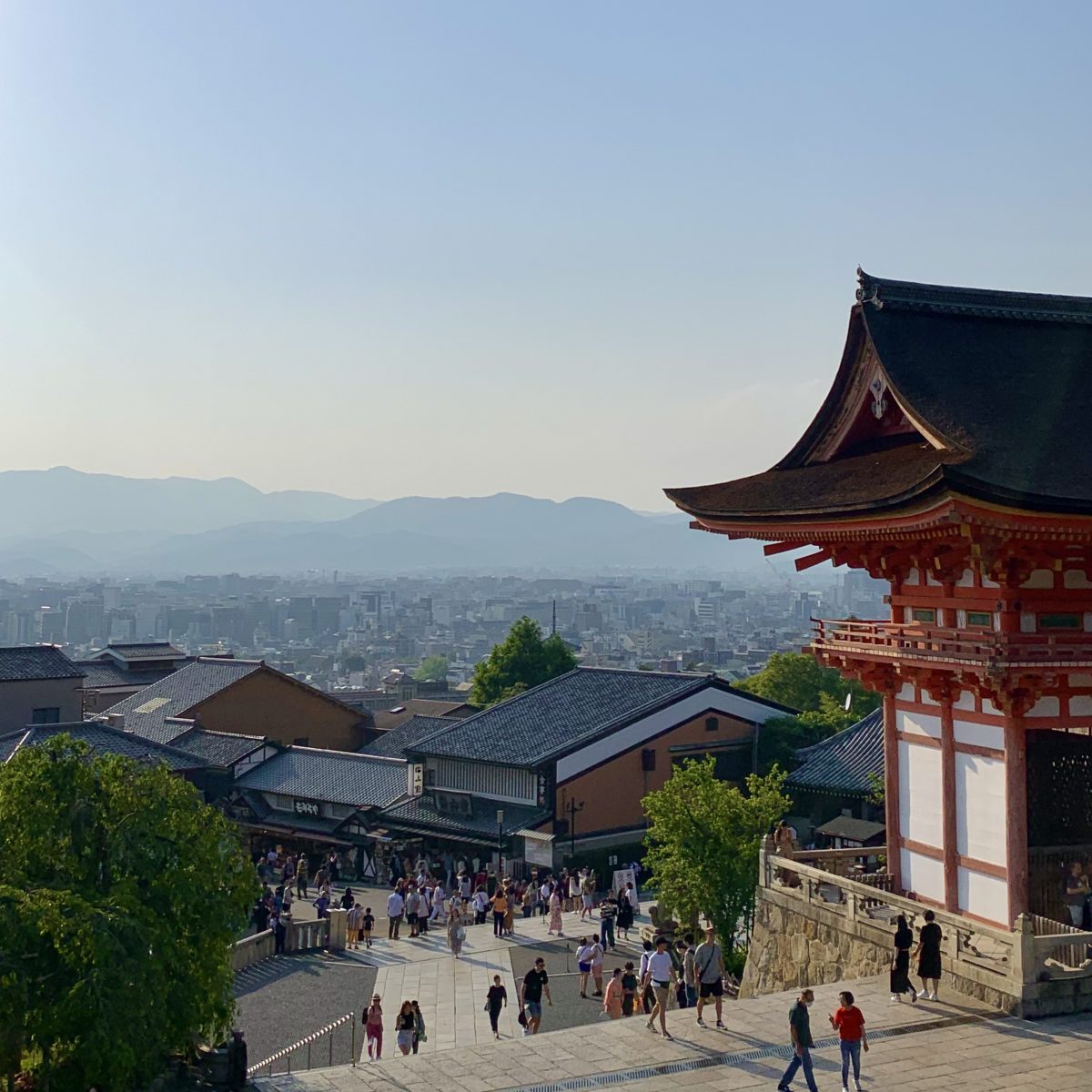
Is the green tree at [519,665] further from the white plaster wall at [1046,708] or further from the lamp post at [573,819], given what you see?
the white plaster wall at [1046,708]

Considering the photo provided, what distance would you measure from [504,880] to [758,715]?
48.0ft

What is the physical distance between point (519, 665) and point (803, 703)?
1517cm

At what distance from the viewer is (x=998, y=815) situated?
58.7ft

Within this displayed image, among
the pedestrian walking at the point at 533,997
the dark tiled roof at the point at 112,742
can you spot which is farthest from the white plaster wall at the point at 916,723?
the dark tiled roof at the point at 112,742

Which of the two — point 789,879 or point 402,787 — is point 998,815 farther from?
point 402,787

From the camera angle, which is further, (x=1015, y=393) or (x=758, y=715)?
(x=758, y=715)

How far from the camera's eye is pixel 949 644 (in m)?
17.9

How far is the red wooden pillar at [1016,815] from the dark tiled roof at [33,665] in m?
44.7

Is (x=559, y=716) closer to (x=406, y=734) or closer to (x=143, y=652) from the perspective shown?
(x=406, y=734)

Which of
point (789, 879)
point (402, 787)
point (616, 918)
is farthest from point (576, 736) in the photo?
point (789, 879)

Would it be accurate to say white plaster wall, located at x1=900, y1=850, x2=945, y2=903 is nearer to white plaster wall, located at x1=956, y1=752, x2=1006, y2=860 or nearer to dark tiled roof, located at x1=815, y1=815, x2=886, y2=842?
white plaster wall, located at x1=956, y1=752, x2=1006, y2=860

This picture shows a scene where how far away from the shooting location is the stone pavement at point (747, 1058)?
1415 cm

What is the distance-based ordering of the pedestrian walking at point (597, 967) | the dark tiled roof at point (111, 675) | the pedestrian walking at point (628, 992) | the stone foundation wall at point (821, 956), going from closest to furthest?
the stone foundation wall at point (821, 956) → the pedestrian walking at point (628, 992) → the pedestrian walking at point (597, 967) → the dark tiled roof at point (111, 675)

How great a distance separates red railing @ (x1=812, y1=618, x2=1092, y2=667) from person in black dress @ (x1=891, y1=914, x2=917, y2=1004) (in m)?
3.80
